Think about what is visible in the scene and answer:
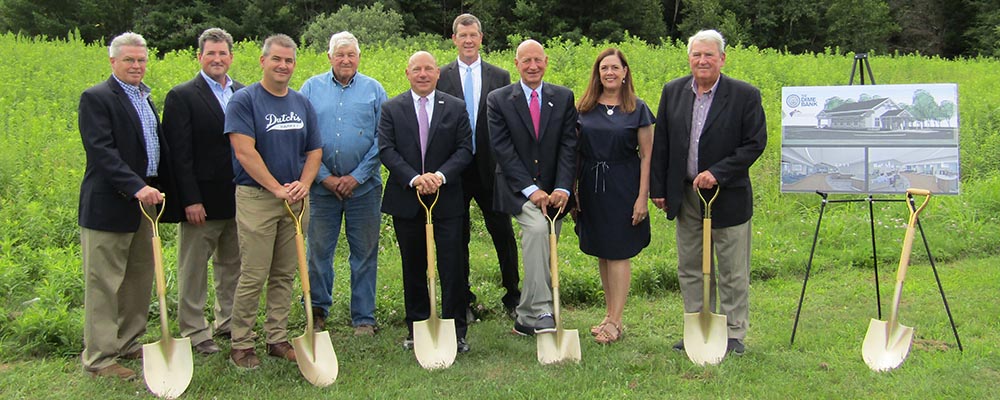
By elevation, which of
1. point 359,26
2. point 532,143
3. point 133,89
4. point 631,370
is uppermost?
point 359,26

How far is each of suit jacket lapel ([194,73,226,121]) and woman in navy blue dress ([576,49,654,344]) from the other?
2320mm

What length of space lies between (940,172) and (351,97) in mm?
3931

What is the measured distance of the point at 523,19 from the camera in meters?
28.7

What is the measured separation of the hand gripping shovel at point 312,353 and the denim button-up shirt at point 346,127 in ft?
2.58

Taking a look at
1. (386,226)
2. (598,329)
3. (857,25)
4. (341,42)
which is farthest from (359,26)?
(857,25)

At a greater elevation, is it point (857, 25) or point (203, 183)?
point (857, 25)

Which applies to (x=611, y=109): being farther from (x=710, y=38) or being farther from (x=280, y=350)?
(x=280, y=350)


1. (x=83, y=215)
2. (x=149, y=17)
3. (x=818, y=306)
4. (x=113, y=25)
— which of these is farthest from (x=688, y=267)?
(x=113, y=25)

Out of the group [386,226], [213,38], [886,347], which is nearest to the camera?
[886,347]

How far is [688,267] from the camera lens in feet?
16.3

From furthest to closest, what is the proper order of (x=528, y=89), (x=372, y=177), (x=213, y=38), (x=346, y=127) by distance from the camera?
(x=372, y=177), (x=346, y=127), (x=528, y=89), (x=213, y=38)

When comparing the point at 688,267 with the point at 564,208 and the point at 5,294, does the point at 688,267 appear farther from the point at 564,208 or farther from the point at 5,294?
the point at 5,294

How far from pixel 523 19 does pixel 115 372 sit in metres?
25.8

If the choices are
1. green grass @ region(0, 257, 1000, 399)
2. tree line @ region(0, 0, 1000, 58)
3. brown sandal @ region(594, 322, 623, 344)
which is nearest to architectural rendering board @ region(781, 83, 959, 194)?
green grass @ region(0, 257, 1000, 399)
